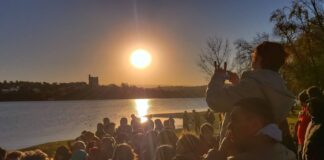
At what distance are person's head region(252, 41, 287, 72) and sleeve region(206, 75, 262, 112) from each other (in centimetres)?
40

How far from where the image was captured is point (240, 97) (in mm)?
3812

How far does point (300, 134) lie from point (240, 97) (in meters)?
5.54

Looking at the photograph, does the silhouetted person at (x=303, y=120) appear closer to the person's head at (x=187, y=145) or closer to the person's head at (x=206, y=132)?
the person's head at (x=206, y=132)

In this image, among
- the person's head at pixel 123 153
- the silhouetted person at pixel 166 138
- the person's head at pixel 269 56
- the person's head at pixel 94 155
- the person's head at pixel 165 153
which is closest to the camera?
Result: the person's head at pixel 269 56

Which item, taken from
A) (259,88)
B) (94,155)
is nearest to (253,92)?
(259,88)

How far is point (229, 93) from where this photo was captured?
388 centimetres

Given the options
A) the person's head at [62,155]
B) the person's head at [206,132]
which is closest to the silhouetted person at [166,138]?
the person's head at [206,132]

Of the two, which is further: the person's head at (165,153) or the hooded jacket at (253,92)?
the person's head at (165,153)

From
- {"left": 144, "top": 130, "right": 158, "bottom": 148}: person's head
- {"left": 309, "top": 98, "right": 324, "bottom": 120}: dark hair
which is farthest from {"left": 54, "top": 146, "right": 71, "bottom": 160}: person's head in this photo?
{"left": 309, "top": 98, "right": 324, "bottom": 120}: dark hair

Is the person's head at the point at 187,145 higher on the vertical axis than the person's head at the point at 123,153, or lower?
higher

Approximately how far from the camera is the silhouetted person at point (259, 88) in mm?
3865

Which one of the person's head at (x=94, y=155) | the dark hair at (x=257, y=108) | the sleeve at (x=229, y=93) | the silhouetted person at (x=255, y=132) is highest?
the sleeve at (x=229, y=93)

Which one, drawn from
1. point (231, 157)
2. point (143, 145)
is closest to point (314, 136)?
point (231, 157)

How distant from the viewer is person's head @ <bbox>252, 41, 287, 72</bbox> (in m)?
4.28
